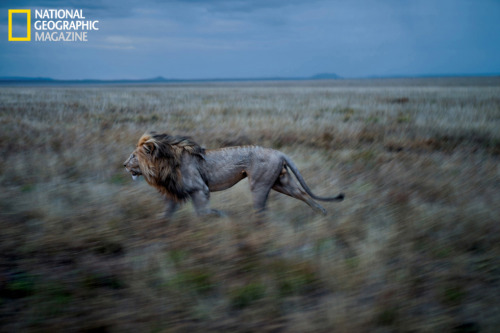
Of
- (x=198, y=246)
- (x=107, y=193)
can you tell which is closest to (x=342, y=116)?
(x=107, y=193)

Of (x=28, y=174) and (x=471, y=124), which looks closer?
(x=28, y=174)

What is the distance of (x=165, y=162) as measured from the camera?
17.5ft

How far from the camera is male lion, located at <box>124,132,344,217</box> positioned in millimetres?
5278

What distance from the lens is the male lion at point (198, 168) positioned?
5.28 metres

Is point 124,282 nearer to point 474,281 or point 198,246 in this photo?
point 198,246

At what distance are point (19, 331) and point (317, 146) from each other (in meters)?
9.89

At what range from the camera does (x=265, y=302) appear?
138 inches

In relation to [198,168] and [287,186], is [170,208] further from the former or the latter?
[287,186]

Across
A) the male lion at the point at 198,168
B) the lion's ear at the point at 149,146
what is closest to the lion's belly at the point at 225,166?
the male lion at the point at 198,168

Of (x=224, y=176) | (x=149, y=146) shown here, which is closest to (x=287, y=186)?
(x=224, y=176)

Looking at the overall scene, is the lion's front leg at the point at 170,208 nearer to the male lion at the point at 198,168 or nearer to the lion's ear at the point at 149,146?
the male lion at the point at 198,168

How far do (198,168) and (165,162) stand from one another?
424 millimetres

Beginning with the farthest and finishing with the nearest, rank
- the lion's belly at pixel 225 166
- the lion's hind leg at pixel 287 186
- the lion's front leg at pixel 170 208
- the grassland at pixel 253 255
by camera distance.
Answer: the lion's hind leg at pixel 287 186
the lion's front leg at pixel 170 208
the lion's belly at pixel 225 166
the grassland at pixel 253 255

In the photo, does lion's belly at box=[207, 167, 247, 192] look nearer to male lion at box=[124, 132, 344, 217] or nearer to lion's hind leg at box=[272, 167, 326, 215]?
male lion at box=[124, 132, 344, 217]
